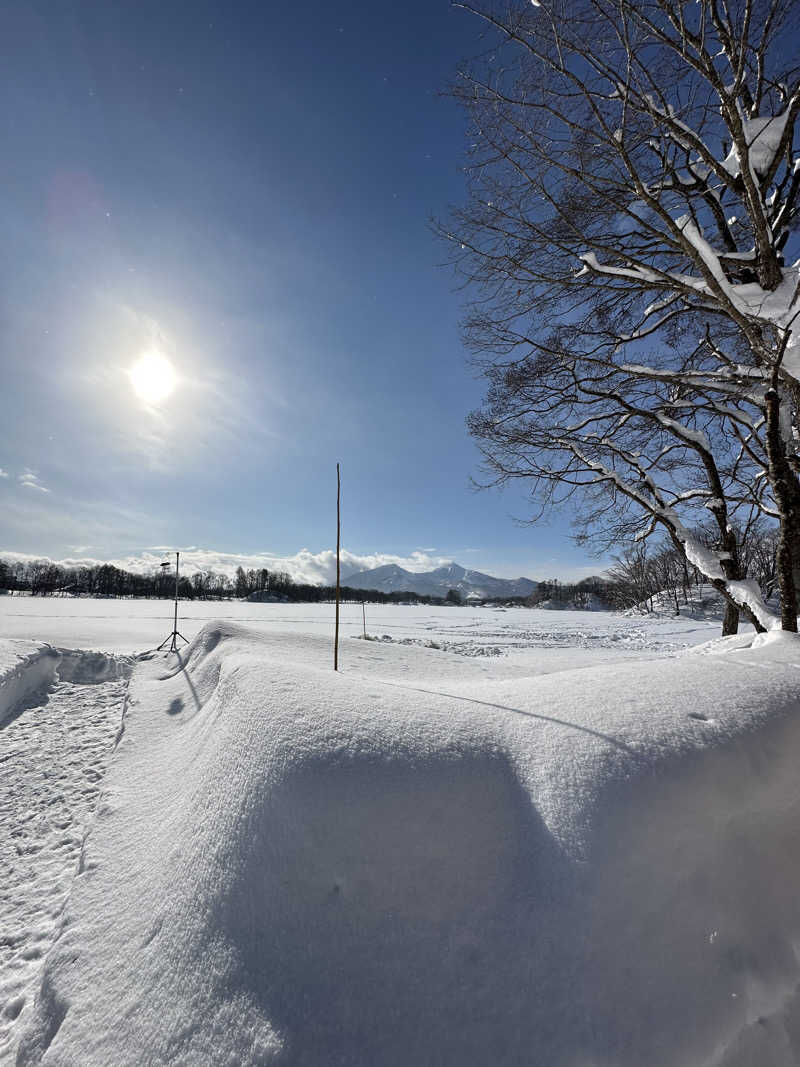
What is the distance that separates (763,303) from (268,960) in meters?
5.08

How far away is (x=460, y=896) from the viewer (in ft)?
5.16

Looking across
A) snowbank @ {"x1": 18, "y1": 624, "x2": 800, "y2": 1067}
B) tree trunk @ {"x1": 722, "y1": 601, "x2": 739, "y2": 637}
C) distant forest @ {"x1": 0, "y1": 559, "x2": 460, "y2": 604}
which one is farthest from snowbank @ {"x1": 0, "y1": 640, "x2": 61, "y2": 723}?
distant forest @ {"x1": 0, "y1": 559, "x2": 460, "y2": 604}

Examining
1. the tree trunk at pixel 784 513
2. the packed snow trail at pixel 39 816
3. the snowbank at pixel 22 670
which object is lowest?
the packed snow trail at pixel 39 816

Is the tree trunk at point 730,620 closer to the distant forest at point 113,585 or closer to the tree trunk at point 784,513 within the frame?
the tree trunk at point 784,513

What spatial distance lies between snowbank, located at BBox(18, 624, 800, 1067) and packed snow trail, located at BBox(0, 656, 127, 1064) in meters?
0.17

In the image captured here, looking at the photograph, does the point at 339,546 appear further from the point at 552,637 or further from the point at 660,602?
the point at 660,602

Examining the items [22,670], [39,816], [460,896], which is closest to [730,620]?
[460,896]

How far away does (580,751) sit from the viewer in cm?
200

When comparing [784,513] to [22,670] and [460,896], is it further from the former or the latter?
[22,670]

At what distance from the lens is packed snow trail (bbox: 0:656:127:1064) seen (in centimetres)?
182

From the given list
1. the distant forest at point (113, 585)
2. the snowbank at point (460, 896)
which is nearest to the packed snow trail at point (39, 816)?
the snowbank at point (460, 896)

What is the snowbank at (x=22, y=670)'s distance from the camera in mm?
5535

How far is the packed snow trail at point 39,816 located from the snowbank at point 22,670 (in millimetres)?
218

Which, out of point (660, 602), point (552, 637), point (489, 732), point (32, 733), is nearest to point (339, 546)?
point (489, 732)
